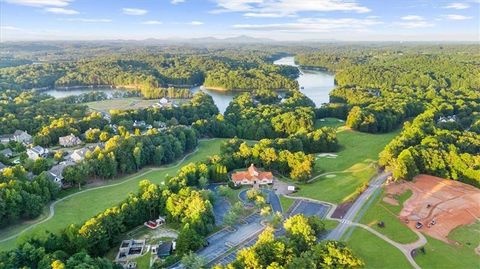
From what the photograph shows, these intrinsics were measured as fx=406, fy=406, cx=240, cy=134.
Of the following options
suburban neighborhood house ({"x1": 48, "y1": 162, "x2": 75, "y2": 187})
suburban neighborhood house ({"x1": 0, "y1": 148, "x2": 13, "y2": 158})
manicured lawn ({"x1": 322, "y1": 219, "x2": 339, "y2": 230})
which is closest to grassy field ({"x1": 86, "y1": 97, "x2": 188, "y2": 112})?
suburban neighborhood house ({"x1": 0, "y1": 148, "x2": 13, "y2": 158})

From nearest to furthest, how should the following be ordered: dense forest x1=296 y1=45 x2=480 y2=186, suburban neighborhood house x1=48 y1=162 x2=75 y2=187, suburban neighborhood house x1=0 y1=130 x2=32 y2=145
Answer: suburban neighborhood house x1=48 y1=162 x2=75 y2=187 < dense forest x1=296 y1=45 x2=480 y2=186 < suburban neighborhood house x1=0 y1=130 x2=32 y2=145

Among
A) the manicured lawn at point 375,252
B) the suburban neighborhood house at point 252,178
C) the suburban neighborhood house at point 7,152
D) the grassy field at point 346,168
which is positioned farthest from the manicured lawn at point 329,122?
the suburban neighborhood house at point 7,152

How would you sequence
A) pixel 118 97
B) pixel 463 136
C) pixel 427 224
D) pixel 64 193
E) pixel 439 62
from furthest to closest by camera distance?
pixel 439 62
pixel 118 97
pixel 463 136
pixel 64 193
pixel 427 224

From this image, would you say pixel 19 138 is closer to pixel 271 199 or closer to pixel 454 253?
pixel 271 199

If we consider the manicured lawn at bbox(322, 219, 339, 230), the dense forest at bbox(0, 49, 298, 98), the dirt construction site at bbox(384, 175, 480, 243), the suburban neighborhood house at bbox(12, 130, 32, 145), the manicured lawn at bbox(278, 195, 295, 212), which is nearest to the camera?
the manicured lawn at bbox(322, 219, 339, 230)

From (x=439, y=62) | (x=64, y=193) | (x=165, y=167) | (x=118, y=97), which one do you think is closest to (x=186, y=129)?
(x=165, y=167)

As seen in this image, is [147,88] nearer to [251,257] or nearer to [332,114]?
[332,114]

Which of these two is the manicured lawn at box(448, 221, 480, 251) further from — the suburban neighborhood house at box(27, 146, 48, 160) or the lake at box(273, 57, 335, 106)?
the lake at box(273, 57, 335, 106)
